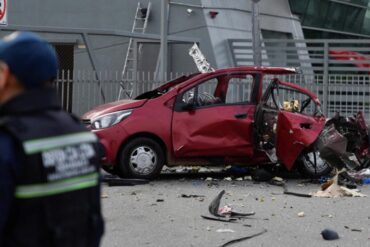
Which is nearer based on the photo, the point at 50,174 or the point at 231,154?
the point at 50,174

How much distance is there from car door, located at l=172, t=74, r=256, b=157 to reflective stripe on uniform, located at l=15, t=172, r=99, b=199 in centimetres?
739

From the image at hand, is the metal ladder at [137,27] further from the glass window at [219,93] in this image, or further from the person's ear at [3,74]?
the person's ear at [3,74]

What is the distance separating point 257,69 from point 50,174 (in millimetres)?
8188

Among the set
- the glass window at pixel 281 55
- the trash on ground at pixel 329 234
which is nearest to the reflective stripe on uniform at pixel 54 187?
the trash on ground at pixel 329 234

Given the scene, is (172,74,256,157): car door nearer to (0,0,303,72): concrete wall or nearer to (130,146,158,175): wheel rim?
(130,146,158,175): wheel rim

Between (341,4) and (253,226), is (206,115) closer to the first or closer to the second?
(253,226)

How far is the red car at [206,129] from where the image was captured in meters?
9.56

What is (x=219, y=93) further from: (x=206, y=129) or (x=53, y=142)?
(x=53, y=142)

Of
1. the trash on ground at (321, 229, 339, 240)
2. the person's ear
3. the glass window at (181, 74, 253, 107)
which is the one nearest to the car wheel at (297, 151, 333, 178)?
the glass window at (181, 74, 253, 107)

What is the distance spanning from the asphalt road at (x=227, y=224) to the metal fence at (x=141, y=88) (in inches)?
248

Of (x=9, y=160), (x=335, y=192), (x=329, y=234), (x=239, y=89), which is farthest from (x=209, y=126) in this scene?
(x=9, y=160)

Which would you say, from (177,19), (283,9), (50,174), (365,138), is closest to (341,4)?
(283,9)

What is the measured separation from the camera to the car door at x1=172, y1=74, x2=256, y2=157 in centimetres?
972

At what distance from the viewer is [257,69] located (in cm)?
1010
